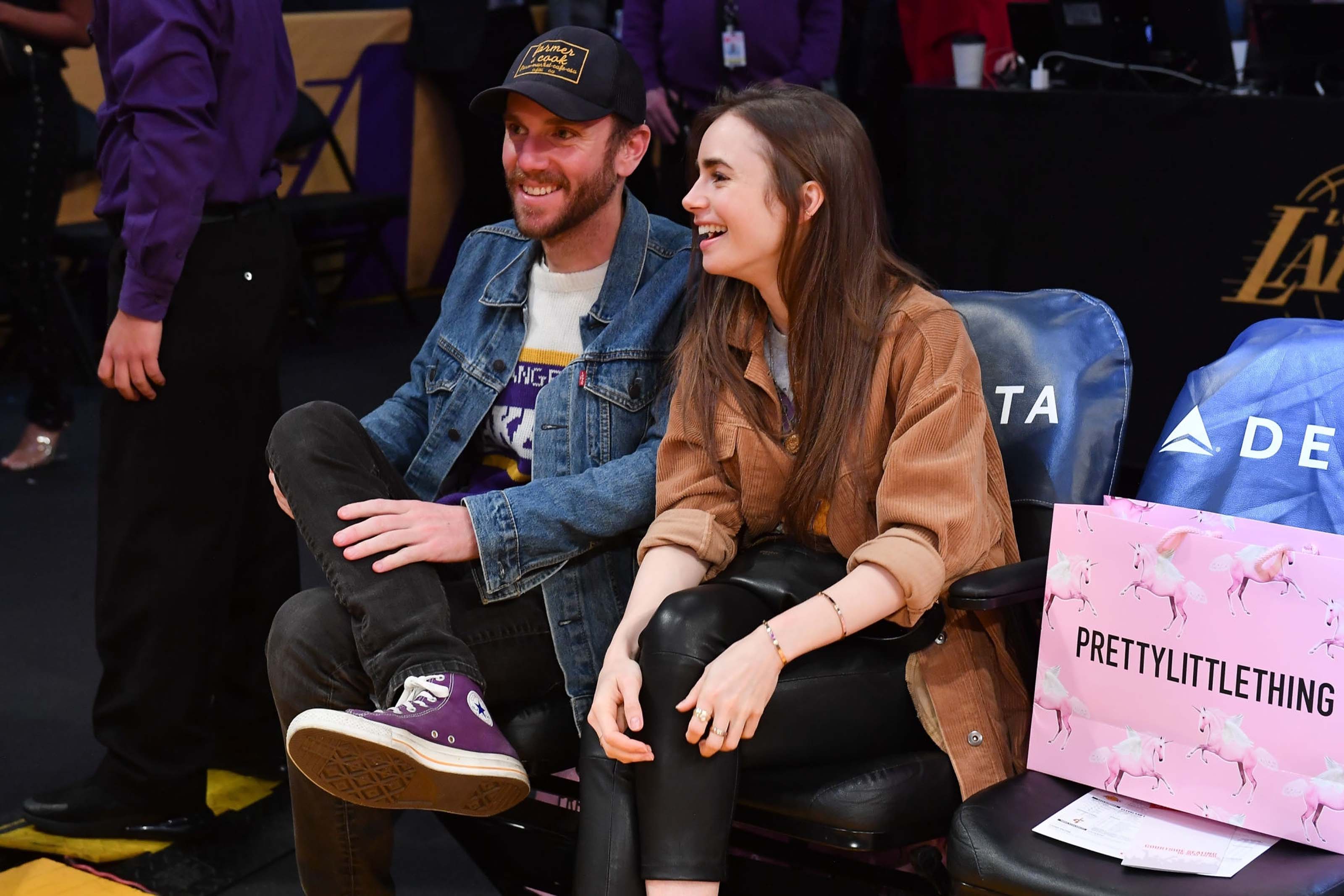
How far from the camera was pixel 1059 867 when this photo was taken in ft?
5.03

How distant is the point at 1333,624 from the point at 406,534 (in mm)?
1147

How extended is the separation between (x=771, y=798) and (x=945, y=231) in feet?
9.39

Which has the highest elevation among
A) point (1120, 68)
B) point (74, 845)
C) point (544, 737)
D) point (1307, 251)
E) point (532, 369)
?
point (1120, 68)

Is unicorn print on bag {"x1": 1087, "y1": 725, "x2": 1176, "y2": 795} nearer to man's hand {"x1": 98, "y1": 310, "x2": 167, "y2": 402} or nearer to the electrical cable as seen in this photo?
man's hand {"x1": 98, "y1": 310, "x2": 167, "y2": 402}

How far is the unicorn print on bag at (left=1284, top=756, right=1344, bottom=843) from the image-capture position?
1490 mm

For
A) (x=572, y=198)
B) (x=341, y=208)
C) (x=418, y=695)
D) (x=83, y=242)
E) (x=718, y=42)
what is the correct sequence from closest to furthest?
(x=418, y=695) → (x=572, y=198) → (x=718, y=42) → (x=83, y=242) → (x=341, y=208)

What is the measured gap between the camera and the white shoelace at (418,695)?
1.77m

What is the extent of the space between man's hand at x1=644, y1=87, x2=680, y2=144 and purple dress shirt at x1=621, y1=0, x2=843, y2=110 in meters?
0.05

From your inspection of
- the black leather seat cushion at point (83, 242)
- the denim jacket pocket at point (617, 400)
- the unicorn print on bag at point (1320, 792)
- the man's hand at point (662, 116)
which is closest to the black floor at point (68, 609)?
the black leather seat cushion at point (83, 242)

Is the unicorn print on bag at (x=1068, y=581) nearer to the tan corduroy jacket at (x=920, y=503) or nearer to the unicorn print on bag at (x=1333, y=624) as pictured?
the tan corduroy jacket at (x=920, y=503)

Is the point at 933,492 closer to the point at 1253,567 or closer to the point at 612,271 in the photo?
the point at 1253,567

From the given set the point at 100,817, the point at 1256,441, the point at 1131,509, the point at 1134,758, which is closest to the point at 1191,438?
the point at 1256,441

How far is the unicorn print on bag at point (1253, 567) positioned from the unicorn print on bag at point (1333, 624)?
27mm

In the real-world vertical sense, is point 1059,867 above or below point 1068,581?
below
